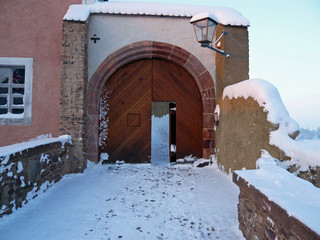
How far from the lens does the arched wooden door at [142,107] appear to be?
5.42 meters

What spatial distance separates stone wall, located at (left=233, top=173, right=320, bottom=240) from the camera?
1216 millimetres

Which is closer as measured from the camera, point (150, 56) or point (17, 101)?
point (17, 101)

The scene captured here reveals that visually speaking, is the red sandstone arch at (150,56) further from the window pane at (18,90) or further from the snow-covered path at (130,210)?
the window pane at (18,90)

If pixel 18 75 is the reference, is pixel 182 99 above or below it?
below

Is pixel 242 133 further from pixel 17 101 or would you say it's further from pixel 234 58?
pixel 17 101

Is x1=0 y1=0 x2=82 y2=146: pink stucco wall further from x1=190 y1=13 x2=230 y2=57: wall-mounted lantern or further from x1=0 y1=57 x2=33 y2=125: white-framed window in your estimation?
x1=190 y1=13 x2=230 y2=57: wall-mounted lantern

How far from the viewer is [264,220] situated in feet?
5.54

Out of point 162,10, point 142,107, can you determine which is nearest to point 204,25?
point 162,10

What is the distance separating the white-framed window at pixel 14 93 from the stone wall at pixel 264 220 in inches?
190

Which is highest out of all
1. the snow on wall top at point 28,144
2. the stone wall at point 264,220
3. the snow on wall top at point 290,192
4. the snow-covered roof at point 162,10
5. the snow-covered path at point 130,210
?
the snow-covered roof at point 162,10

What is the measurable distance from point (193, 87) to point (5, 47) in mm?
4514

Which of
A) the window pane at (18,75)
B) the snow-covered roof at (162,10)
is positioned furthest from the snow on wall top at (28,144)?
the snow-covered roof at (162,10)

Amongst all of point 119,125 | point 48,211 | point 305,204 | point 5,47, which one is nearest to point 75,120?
point 119,125

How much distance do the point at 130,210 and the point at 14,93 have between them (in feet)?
13.9
